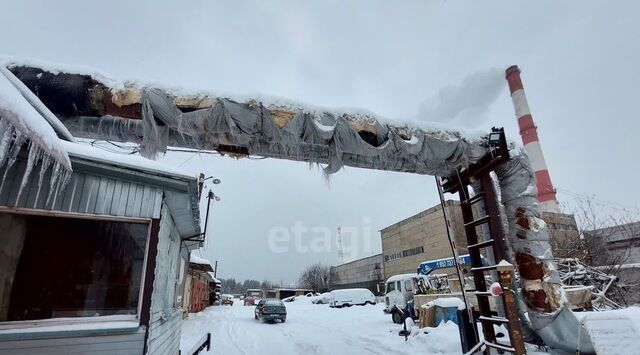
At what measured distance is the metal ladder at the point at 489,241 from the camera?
16.5 feet

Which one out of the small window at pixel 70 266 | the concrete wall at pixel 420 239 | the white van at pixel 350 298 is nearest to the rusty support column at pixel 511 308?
the small window at pixel 70 266

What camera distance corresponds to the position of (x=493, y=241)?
573cm

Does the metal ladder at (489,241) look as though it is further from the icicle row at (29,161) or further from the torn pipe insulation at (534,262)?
the icicle row at (29,161)

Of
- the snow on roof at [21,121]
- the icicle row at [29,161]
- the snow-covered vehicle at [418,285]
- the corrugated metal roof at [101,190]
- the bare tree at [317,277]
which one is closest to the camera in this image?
the snow on roof at [21,121]

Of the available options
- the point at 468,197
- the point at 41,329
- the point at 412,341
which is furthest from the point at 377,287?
the point at 41,329

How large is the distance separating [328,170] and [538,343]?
4.41m

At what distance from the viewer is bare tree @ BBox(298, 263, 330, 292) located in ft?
245

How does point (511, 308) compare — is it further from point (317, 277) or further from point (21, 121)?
point (317, 277)

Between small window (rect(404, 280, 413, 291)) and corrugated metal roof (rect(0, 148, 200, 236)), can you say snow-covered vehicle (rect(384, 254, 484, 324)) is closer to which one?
small window (rect(404, 280, 413, 291))

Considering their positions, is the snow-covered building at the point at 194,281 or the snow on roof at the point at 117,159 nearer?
the snow on roof at the point at 117,159

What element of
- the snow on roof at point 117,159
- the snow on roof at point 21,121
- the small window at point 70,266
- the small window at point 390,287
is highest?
the snow on roof at point 117,159

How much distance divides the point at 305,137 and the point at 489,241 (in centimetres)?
370

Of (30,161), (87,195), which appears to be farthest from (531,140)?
(30,161)

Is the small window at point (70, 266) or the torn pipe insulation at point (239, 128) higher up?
the torn pipe insulation at point (239, 128)
